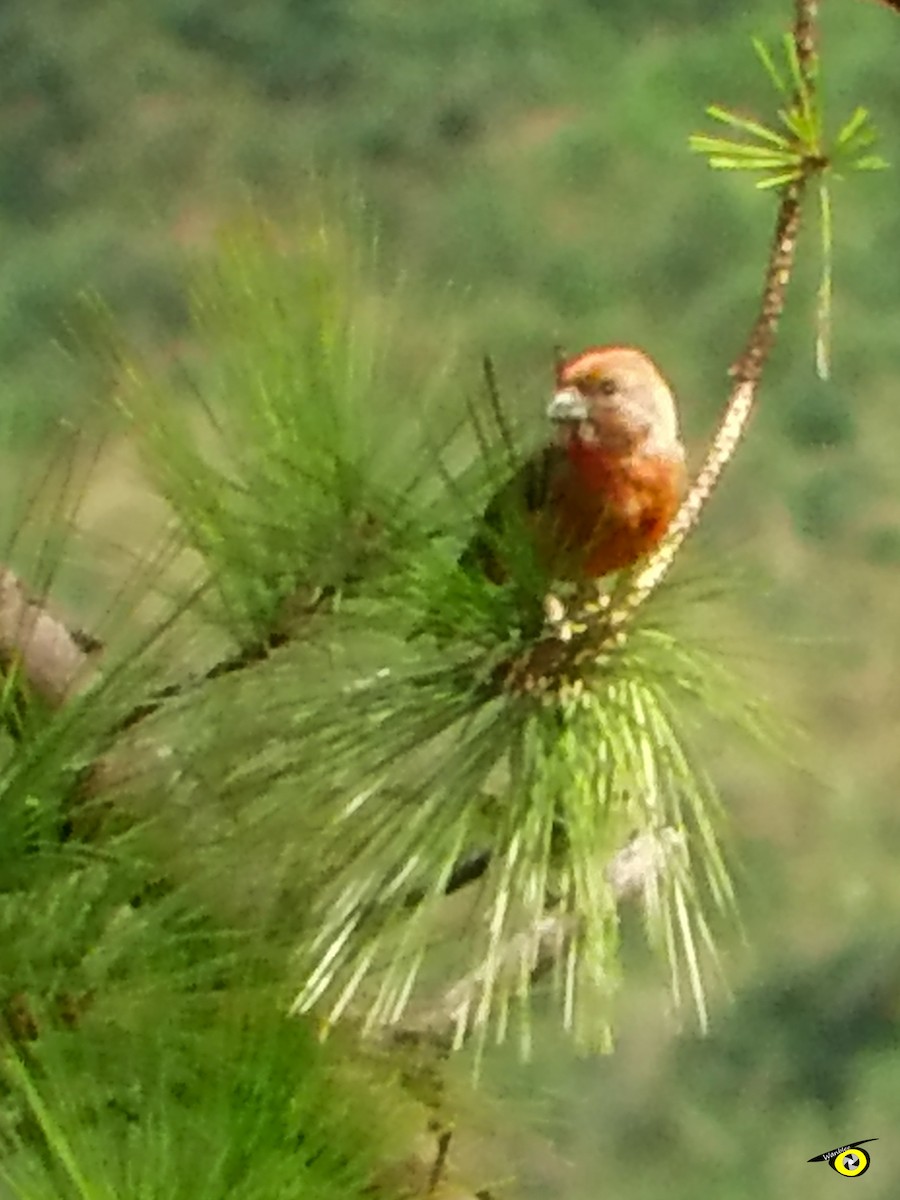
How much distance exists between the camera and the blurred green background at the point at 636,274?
1289mm

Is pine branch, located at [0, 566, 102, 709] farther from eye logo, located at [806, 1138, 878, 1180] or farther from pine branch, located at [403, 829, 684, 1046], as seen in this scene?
eye logo, located at [806, 1138, 878, 1180]

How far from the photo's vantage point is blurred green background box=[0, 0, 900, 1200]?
129cm

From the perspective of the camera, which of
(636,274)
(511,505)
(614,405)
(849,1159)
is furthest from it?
(636,274)

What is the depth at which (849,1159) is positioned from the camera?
1.20m

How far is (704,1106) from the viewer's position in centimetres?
129

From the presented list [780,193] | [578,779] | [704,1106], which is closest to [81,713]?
[578,779]

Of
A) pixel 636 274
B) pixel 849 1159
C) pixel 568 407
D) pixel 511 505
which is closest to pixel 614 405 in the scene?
pixel 568 407

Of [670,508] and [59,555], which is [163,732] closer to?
[59,555]

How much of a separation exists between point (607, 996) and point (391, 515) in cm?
18

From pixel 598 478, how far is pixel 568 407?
1.2 inches

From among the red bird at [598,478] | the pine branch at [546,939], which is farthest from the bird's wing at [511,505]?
the pine branch at [546,939]

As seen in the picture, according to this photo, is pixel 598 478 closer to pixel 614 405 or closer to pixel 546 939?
pixel 614 405

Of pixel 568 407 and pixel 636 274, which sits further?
pixel 636 274

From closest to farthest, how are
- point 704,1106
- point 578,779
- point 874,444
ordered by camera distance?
1. point 578,779
2. point 704,1106
3. point 874,444
